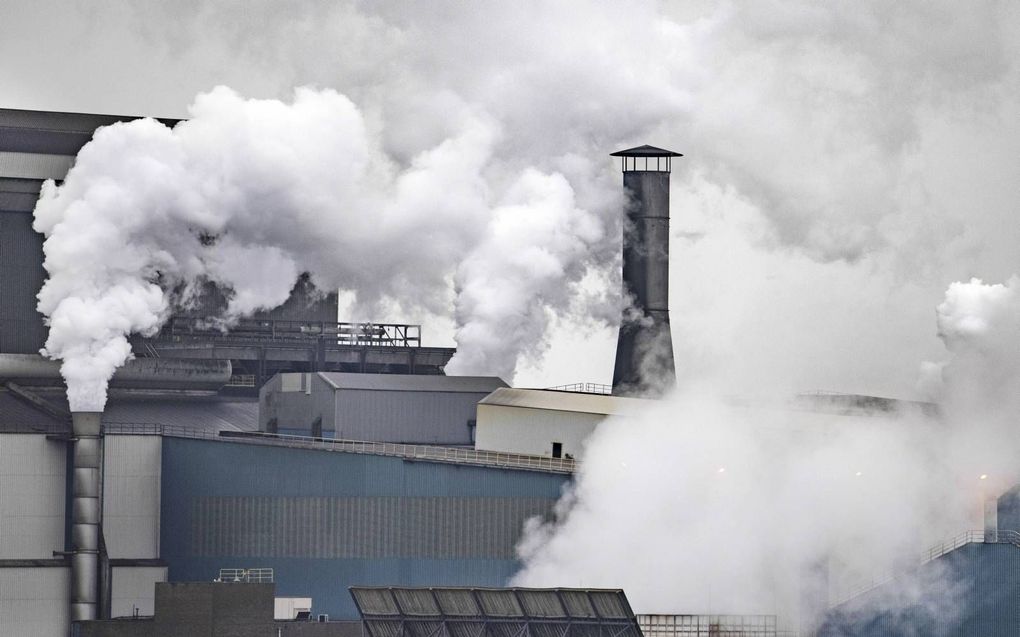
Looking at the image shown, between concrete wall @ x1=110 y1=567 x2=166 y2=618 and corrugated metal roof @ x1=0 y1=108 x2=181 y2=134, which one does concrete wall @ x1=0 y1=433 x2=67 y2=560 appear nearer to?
concrete wall @ x1=110 y1=567 x2=166 y2=618

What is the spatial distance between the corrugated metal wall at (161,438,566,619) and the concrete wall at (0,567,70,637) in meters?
3.87

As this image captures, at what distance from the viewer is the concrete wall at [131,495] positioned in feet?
265

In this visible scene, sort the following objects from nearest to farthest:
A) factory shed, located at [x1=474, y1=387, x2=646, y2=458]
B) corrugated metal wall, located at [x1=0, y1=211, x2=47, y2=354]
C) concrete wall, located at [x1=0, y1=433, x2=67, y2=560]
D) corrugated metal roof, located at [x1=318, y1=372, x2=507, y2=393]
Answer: concrete wall, located at [x1=0, y1=433, x2=67, y2=560]
factory shed, located at [x1=474, y1=387, x2=646, y2=458]
corrugated metal roof, located at [x1=318, y1=372, x2=507, y2=393]
corrugated metal wall, located at [x1=0, y1=211, x2=47, y2=354]

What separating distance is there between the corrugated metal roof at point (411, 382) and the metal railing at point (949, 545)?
23.2m

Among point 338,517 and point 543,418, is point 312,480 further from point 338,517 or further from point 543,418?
point 543,418

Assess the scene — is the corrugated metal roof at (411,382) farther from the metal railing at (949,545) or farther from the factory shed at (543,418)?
the metal railing at (949,545)

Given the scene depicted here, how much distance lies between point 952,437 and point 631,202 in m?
26.2

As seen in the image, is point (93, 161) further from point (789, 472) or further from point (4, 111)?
point (789, 472)

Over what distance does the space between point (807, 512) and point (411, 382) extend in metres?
22.8

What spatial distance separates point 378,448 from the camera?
79875 millimetres

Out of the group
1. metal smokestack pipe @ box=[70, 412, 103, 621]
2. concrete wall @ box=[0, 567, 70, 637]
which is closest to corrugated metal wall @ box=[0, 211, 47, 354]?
metal smokestack pipe @ box=[70, 412, 103, 621]

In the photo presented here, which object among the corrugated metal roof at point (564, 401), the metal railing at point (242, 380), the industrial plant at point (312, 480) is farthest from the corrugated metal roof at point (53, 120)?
the corrugated metal roof at point (564, 401)

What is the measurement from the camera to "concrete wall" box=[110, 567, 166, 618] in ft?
262

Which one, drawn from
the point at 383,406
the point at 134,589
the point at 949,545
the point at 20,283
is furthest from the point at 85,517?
the point at 949,545
